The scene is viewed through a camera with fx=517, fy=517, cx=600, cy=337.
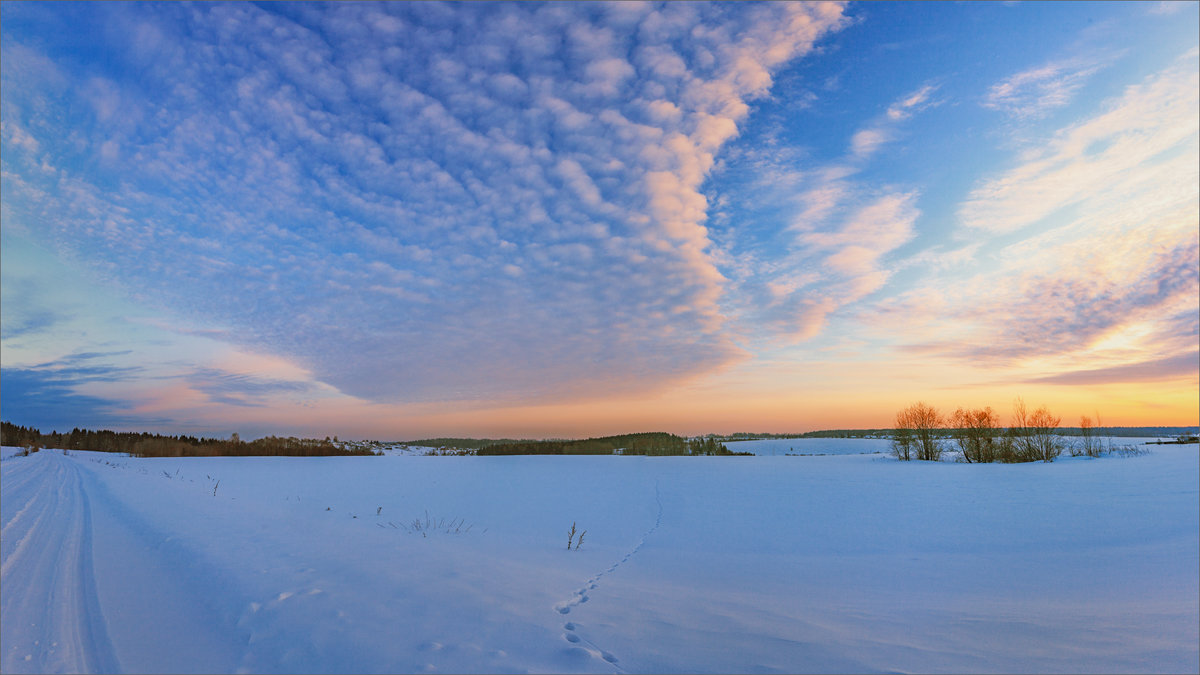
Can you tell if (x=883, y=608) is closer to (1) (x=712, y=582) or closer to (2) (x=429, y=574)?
(1) (x=712, y=582)

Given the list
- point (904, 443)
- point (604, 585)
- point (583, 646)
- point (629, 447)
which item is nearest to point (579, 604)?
point (604, 585)

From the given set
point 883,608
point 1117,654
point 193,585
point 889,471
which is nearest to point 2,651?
point 193,585

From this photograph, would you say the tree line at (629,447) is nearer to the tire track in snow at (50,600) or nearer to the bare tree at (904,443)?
the bare tree at (904,443)

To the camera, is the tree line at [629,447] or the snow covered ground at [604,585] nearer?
the snow covered ground at [604,585]

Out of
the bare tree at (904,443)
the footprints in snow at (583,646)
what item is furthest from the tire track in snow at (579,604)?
the bare tree at (904,443)

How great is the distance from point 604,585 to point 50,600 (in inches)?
162

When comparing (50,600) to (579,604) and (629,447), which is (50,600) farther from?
(629,447)

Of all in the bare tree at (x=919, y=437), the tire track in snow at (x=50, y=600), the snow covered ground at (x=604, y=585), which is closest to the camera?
the tire track in snow at (x=50, y=600)

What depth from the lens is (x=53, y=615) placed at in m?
3.39

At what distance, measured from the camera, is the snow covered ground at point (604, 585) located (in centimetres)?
295

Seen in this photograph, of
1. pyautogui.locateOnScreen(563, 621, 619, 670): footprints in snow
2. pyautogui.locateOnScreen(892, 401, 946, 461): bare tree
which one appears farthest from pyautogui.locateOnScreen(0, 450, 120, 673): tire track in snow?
pyautogui.locateOnScreen(892, 401, 946, 461): bare tree

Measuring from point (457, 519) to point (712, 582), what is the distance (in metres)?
6.05

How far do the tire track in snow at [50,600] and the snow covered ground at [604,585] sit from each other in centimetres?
2

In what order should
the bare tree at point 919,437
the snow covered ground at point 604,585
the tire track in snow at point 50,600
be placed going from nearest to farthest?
→ the tire track in snow at point 50,600 < the snow covered ground at point 604,585 < the bare tree at point 919,437
